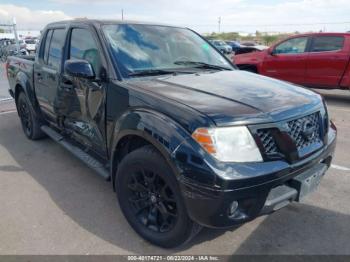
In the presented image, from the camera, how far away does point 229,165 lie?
2084 mm

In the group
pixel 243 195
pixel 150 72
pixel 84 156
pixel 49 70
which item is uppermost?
pixel 150 72

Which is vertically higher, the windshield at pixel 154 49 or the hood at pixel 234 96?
the windshield at pixel 154 49

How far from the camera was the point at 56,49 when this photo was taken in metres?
4.14

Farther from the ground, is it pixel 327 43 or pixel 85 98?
pixel 327 43

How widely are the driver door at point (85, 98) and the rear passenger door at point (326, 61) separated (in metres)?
6.57

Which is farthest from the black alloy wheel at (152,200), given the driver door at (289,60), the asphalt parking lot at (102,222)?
the driver door at (289,60)

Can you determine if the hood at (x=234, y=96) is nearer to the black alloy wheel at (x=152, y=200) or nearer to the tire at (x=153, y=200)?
the tire at (x=153, y=200)

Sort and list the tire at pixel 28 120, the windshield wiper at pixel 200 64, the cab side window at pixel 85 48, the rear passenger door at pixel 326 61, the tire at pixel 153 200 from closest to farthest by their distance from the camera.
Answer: the tire at pixel 153 200
the cab side window at pixel 85 48
the windshield wiper at pixel 200 64
the tire at pixel 28 120
the rear passenger door at pixel 326 61

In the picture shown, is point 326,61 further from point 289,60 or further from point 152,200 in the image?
point 152,200

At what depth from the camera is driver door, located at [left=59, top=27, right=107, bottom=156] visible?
3098 millimetres

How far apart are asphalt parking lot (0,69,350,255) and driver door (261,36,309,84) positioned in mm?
4842

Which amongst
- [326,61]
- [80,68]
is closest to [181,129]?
[80,68]

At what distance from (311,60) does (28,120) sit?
22.3ft

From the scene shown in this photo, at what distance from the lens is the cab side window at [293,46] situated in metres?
8.58
